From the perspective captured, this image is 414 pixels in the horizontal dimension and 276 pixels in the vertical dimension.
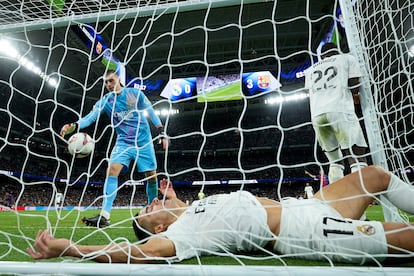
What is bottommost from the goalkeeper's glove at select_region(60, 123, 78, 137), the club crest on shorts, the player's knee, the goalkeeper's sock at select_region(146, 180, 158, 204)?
the club crest on shorts

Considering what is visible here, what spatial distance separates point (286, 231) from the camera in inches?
59.4

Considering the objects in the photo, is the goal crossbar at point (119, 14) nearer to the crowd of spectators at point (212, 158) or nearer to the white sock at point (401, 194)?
the white sock at point (401, 194)

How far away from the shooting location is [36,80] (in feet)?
59.2

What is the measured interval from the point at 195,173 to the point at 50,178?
11.9 meters

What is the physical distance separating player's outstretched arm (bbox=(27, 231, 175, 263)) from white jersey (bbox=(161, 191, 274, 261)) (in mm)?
119

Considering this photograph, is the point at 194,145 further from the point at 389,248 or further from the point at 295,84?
the point at 389,248

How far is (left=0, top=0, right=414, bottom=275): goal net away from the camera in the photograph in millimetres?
2260

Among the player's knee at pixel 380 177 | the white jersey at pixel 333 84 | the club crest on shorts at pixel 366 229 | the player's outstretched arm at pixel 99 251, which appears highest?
the white jersey at pixel 333 84

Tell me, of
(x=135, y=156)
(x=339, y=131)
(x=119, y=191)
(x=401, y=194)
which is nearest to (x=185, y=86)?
(x=135, y=156)

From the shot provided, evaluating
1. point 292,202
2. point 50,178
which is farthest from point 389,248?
point 50,178

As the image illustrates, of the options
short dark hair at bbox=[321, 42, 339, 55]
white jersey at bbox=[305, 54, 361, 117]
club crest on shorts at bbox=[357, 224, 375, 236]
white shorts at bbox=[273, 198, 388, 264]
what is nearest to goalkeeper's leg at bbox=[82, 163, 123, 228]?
white shorts at bbox=[273, 198, 388, 264]

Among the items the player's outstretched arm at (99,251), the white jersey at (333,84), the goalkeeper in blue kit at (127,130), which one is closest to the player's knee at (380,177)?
the white jersey at (333,84)

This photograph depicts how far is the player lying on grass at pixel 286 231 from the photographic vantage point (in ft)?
4.33

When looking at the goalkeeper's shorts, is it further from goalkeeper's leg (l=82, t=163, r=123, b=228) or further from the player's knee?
the player's knee
